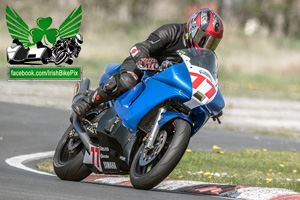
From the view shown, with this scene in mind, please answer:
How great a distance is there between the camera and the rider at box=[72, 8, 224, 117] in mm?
6602

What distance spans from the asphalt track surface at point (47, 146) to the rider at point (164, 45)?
101 cm

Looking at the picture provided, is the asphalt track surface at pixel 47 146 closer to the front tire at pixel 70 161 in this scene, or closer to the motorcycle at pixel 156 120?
the front tire at pixel 70 161

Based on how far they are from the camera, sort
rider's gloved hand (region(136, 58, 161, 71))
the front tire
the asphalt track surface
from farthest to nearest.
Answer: the front tire
rider's gloved hand (region(136, 58, 161, 71))
the asphalt track surface

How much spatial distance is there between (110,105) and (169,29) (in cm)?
110

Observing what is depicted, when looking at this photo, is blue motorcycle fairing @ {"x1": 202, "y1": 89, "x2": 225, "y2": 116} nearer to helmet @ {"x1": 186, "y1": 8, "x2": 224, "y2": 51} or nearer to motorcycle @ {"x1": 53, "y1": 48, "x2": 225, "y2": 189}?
motorcycle @ {"x1": 53, "y1": 48, "x2": 225, "y2": 189}

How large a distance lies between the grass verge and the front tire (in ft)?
3.46

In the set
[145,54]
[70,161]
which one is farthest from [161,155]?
[70,161]

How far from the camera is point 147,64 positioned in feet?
20.7

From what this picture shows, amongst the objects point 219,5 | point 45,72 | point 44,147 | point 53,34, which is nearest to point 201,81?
point 44,147

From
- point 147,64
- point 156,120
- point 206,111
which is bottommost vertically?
point 156,120

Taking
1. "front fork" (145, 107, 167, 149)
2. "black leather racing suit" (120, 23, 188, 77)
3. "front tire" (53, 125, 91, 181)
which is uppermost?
"black leather racing suit" (120, 23, 188, 77)

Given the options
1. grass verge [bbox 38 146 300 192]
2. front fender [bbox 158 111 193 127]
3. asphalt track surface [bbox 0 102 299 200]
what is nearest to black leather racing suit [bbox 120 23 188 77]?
front fender [bbox 158 111 193 127]

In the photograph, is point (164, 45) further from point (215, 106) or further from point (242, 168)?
point (242, 168)

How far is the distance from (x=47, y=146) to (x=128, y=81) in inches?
177
